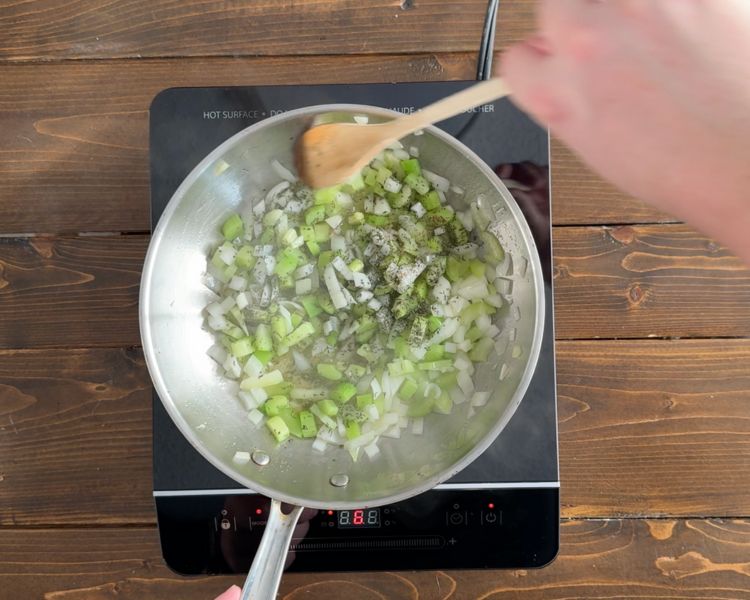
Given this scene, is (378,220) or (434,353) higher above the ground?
(378,220)

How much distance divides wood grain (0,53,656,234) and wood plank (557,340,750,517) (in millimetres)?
544

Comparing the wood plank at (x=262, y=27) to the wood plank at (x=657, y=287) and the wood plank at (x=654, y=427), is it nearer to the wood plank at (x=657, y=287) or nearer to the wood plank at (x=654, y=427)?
the wood plank at (x=657, y=287)

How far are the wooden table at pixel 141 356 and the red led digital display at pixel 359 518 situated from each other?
0.11 metres

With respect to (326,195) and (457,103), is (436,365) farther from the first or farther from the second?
(457,103)

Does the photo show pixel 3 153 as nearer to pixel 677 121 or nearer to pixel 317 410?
pixel 317 410

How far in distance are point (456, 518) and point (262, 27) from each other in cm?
85

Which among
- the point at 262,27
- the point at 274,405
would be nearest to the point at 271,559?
the point at 274,405

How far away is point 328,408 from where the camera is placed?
947 millimetres

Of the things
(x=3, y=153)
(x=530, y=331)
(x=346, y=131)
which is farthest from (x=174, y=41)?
(x=530, y=331)

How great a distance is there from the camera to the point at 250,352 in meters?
0.96

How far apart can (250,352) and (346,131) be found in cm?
36

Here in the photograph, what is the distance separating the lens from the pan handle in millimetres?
788

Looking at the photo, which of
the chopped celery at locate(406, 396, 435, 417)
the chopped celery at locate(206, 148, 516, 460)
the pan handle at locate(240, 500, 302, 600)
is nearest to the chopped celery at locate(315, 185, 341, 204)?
the chopped celery at locate(206, 148, 516, 460)

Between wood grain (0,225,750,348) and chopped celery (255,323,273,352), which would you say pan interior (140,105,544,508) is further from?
wood grain (0,225,750,348)
